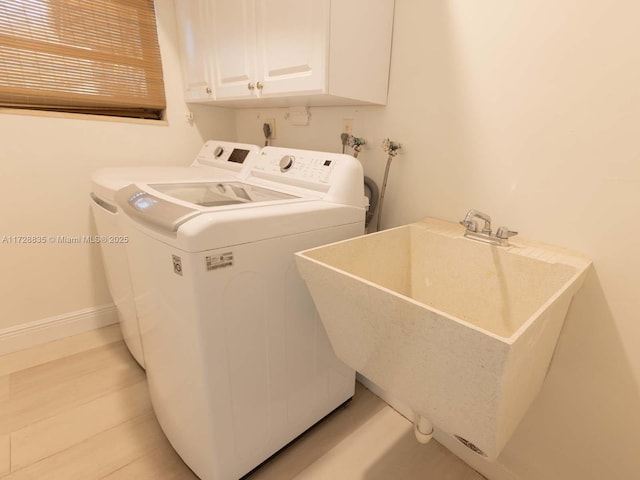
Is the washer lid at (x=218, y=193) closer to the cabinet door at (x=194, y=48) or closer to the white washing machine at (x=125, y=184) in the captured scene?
the white washing machine at (x=125, y=184)

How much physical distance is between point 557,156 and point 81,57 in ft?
7.56

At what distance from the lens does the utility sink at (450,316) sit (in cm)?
60

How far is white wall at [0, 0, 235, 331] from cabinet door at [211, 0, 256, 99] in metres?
0.56

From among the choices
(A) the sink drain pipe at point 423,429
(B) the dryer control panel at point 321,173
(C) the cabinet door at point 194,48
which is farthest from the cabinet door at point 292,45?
(A) the sink drain pipe at point 423,429

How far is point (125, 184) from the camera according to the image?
1348 mm

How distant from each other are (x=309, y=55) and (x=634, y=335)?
55.3 inches

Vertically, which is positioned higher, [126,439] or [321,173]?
[321,173]

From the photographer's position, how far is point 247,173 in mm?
1608

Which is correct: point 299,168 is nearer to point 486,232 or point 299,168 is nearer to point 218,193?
point 218,193

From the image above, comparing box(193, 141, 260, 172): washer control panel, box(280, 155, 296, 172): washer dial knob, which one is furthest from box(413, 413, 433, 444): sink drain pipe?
box(193, 141, 260, 172): washer control panel

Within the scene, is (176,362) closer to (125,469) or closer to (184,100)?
(125,469)

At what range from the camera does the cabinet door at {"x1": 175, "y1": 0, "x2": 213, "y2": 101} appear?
1.78m

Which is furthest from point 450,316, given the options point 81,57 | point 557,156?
point 81,57

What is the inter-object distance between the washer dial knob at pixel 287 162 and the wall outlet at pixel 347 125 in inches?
13.9
